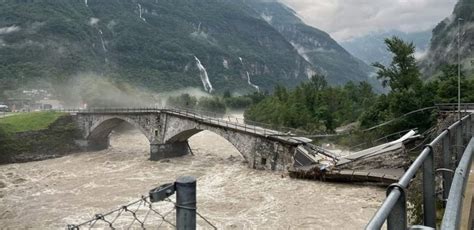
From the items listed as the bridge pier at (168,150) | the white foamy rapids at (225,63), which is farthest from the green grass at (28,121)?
the white foamy rapids at (225,63)

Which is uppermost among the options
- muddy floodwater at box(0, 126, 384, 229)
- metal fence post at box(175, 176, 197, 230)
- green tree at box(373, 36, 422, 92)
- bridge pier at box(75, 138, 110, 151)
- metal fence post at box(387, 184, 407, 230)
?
green tree at box(373, 36, 422, 92)

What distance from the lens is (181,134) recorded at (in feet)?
152

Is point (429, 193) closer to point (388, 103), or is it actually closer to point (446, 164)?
point (446, 164)

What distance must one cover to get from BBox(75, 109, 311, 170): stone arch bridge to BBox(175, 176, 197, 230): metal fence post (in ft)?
96.2

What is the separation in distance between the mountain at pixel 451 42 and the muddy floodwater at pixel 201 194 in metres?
74.6

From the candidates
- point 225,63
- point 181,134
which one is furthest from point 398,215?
point 225,63

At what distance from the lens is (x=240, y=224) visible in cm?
2233

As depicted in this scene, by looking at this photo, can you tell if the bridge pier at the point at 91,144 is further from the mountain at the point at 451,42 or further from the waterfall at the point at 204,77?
the waterfall at the point at 204,77

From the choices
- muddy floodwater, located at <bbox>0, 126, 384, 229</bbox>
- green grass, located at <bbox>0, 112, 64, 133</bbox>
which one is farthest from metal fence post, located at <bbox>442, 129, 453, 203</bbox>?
green grass, located at <bbox>0, 112, 64, 133</bbox>

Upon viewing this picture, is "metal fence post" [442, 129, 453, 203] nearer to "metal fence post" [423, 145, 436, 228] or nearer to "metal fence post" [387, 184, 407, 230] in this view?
"metal fence post" [423, 145, 436, 228]

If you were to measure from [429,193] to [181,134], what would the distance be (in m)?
43.3

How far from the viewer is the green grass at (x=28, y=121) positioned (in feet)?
170

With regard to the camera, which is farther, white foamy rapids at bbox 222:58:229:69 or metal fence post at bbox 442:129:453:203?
white foamy rapids at bbox 222:58:229:69

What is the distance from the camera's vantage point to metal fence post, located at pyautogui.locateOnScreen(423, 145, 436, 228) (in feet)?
12.3
